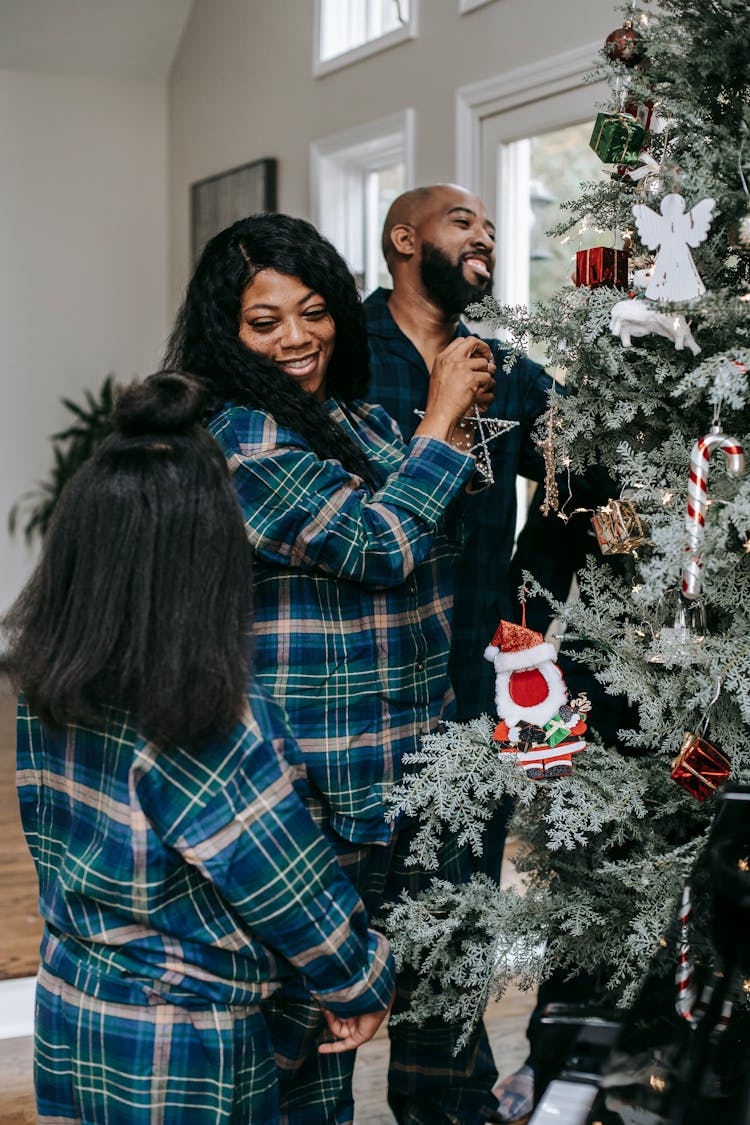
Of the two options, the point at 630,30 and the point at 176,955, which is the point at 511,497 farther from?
the point at 176,955

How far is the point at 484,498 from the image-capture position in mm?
1912

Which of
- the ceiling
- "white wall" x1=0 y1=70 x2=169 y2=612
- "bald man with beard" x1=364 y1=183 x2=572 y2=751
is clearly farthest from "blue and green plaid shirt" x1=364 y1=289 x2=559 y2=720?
the ceiling

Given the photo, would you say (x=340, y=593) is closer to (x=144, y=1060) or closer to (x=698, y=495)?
(x=698, y=495)

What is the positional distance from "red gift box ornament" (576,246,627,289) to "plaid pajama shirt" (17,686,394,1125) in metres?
0.61

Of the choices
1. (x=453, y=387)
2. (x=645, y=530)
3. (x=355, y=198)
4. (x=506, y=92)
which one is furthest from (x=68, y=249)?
(x=645, y=530)

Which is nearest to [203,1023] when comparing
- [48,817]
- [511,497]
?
[48,817]

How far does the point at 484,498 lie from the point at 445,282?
0.38 meters

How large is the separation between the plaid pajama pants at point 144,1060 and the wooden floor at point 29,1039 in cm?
94

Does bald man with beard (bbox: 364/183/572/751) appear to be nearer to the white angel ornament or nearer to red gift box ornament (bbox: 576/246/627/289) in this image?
red gift box ornament (bbox: 576/246/627/289)

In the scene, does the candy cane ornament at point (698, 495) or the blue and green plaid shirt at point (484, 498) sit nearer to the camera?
the candy cane ornament at point (698, 495)

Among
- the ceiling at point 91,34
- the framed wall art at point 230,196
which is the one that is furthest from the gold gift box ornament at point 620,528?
the ceiling at point 91,34

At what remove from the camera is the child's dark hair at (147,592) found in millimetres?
1082

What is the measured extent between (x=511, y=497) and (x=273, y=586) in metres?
0.62

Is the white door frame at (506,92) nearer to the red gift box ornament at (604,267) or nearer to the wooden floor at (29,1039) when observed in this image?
the red gift box ornament at (604,267)
